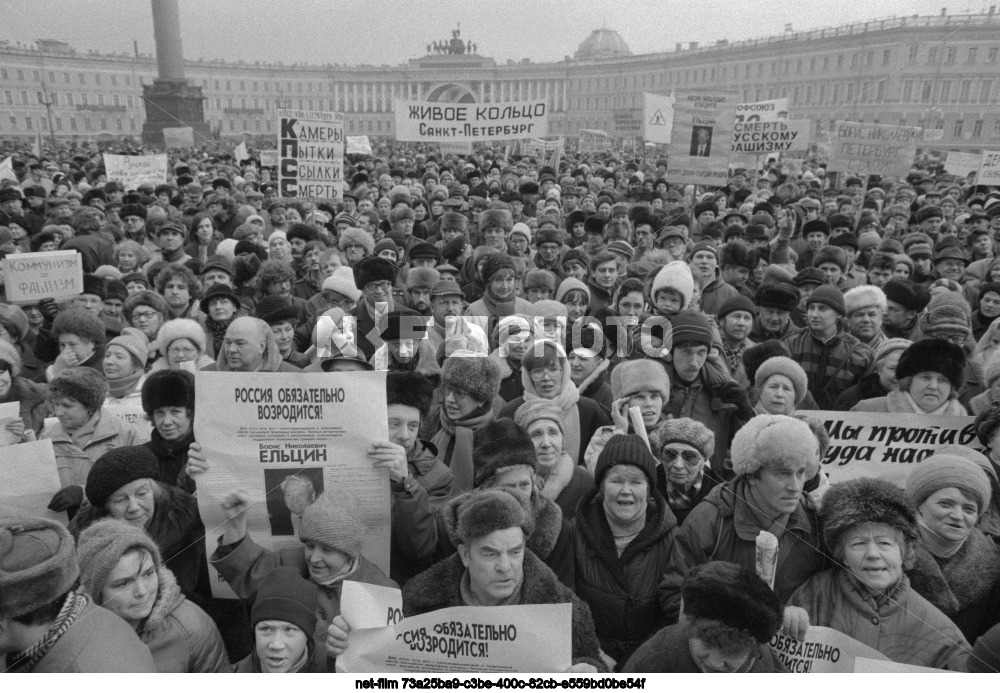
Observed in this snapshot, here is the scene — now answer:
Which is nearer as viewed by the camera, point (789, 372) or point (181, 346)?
point (789, 372)

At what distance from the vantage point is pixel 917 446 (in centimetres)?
334

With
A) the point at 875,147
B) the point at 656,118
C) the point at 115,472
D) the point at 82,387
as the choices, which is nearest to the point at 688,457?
the point at 115,472

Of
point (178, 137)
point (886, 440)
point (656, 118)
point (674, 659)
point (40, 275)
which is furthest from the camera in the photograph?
point (178, 137)

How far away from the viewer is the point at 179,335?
437 centimetres

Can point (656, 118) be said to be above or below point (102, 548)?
above

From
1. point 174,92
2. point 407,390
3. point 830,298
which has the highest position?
point 174,92

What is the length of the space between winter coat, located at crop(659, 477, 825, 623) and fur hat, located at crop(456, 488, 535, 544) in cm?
64

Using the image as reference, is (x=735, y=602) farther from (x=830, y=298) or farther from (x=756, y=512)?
(x=830, y=298)

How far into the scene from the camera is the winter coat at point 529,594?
7.55ft

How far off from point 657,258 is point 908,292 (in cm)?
218

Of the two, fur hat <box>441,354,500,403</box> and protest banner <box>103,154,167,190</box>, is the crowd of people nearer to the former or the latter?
fur hat <box>441,354,500,403</box>

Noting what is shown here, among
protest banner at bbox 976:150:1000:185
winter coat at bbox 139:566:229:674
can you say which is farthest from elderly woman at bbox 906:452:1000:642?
protest banner at bbox 976:150:1000:185

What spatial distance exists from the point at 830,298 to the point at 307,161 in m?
6.76

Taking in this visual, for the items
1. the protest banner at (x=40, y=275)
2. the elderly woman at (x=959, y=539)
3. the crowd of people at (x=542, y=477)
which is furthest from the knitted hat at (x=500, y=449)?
the protest banner at (x=40, y=275)
